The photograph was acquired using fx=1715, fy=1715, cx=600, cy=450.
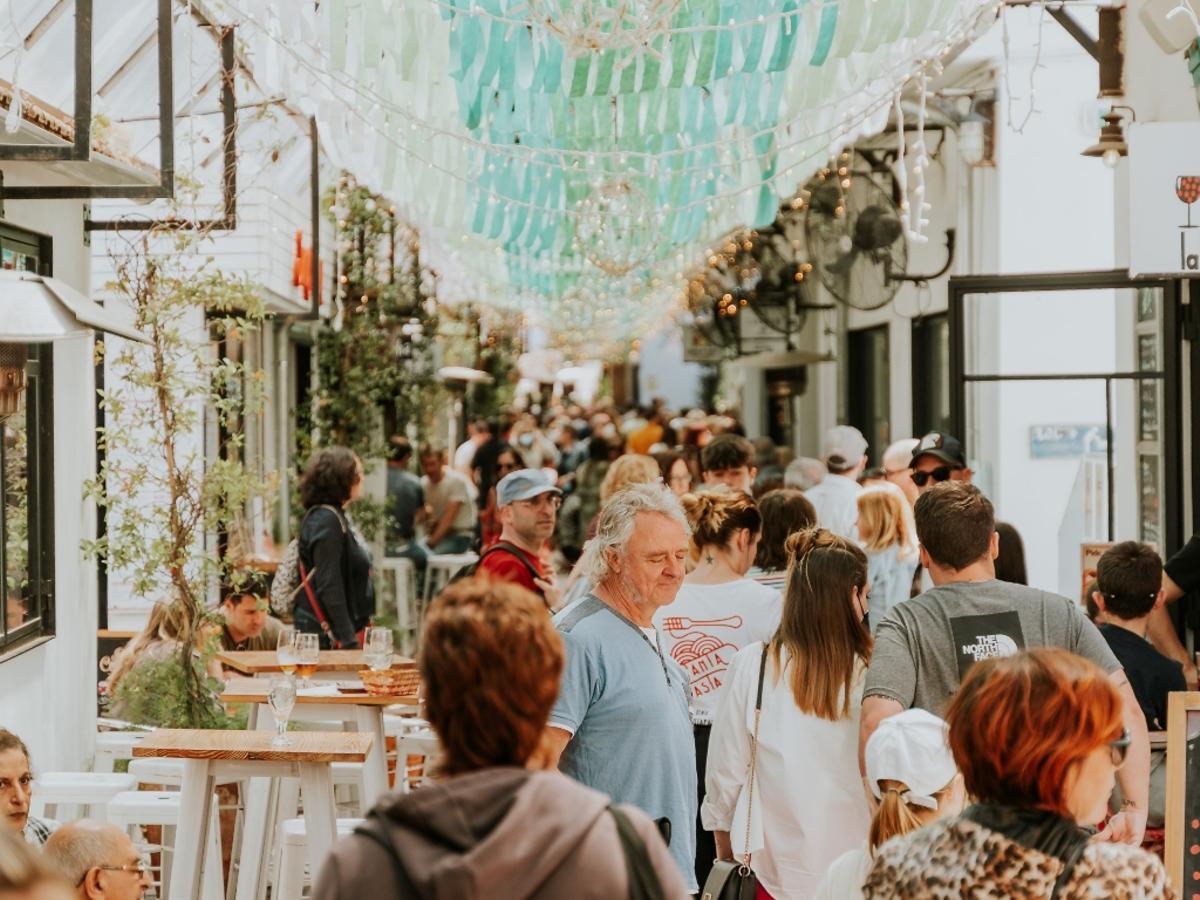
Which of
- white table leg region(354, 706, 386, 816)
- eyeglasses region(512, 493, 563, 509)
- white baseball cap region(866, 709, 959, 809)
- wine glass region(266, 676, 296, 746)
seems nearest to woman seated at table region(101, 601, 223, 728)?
white table leg region(354, 706, 386, 816)

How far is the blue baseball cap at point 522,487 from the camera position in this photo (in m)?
6.30

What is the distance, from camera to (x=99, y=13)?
6879 millimetres

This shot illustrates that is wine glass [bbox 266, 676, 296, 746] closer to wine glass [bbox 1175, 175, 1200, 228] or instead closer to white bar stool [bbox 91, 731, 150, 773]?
white bar stool [bbox 91, 731, 150, 773]

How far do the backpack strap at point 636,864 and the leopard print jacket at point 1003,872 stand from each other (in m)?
0.47

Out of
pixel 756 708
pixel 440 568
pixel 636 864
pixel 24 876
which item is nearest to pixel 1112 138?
pixel 756 708

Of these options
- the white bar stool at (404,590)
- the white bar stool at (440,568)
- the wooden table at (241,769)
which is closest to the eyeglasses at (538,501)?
the wooden table at (241,769)

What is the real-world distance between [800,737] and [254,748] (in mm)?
1812

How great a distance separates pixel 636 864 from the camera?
87.6 inches

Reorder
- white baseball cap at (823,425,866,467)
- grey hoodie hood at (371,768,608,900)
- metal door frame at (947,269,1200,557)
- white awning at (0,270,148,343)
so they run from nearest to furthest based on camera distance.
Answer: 1. grey hoodie hood at (371,768,608,900)
2. white awning at (0,270,148,343)
3. metal door frame at (947,269,1200,557)
4. white baseball cap at (823,425,866,467)

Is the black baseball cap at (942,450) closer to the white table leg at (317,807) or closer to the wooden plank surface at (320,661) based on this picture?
the wooden plank surface at (320,661)

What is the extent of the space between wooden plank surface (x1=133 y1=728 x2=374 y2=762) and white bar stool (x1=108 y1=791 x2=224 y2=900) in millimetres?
260

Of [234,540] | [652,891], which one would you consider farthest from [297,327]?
[652,891]

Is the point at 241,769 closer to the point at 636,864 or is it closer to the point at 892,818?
the point at 892,818

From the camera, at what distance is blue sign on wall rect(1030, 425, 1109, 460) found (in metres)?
10.9
